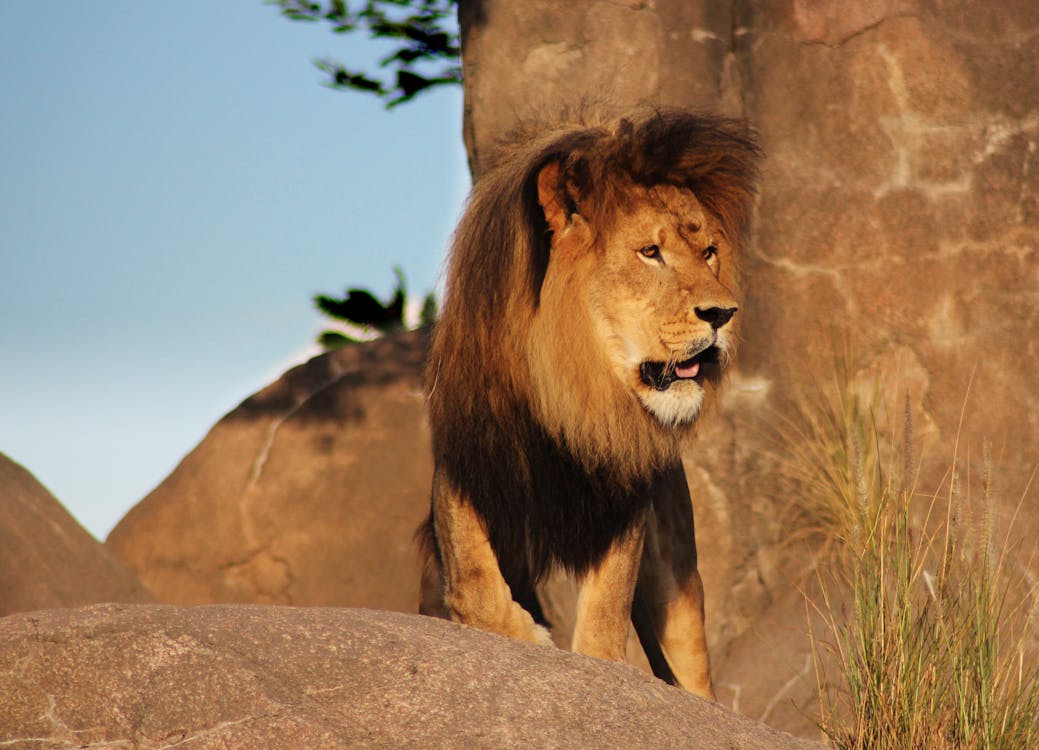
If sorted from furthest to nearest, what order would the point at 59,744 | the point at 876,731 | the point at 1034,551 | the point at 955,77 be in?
the point at 955,77 < the point at 1034,551 < the point at 876,731 < the point at 59,744

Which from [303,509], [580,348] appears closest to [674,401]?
[580,348]

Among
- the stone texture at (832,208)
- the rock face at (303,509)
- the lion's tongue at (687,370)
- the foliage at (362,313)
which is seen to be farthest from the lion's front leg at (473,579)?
the foliage at (362,313)

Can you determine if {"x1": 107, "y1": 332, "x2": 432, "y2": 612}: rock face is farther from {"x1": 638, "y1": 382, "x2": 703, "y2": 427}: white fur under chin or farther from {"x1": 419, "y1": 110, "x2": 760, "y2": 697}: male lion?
{"x1": 638, "y1": 382, "x2": 703, "y2": 427}: white fur under chin

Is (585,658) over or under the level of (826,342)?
under

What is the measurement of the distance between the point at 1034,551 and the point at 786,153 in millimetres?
2039

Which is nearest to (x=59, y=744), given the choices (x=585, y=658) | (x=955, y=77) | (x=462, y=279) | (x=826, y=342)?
(x=585, y=658)

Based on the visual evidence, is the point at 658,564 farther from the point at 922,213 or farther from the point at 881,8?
the point at 881,8

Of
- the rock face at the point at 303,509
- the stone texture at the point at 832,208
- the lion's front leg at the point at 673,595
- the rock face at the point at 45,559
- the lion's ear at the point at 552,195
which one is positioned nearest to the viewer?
the lion's ear at the point at 552,195

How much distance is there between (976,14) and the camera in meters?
6.63

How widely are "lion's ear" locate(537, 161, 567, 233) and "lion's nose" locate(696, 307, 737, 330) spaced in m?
0.48

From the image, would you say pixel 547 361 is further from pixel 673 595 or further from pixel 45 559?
pixel 45 559

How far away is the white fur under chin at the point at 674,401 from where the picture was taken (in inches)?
155

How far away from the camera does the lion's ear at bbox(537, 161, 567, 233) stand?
13.1ft

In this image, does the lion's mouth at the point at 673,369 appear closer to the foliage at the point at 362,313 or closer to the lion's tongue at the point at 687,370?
the lion's tongue at the point at 687,370
